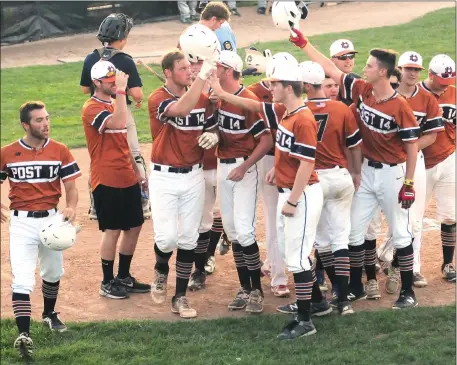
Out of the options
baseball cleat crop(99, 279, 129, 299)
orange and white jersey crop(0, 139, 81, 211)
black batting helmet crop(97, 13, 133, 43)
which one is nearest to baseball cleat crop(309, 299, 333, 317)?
baseball cleat crop(99, 279, 129, 299)

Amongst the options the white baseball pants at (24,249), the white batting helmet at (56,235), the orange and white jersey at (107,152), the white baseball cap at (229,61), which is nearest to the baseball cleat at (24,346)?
the white baseball pants at (24,249)

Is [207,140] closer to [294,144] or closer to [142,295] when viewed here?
[294,144]

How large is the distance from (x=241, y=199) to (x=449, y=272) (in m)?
2.06

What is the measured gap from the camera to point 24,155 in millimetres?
6707

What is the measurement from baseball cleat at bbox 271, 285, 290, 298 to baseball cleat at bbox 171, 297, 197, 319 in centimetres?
75

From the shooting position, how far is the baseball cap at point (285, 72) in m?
6.55

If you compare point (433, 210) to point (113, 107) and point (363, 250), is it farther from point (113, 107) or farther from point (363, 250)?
point (113, 107)

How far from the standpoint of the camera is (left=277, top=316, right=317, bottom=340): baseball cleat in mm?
6602

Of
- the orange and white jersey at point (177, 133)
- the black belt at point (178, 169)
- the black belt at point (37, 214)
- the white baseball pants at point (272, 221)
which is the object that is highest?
the orange and white jersey at point (177, 133)

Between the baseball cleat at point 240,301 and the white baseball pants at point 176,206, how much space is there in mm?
572

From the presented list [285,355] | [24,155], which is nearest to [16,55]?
[24,155]

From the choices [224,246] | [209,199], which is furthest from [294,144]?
[224,246]

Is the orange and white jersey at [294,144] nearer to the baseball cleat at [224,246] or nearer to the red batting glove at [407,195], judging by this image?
the red batting glove at [407,195]

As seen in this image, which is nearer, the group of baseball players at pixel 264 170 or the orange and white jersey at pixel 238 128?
the group of baseball players at pixel 264 170
